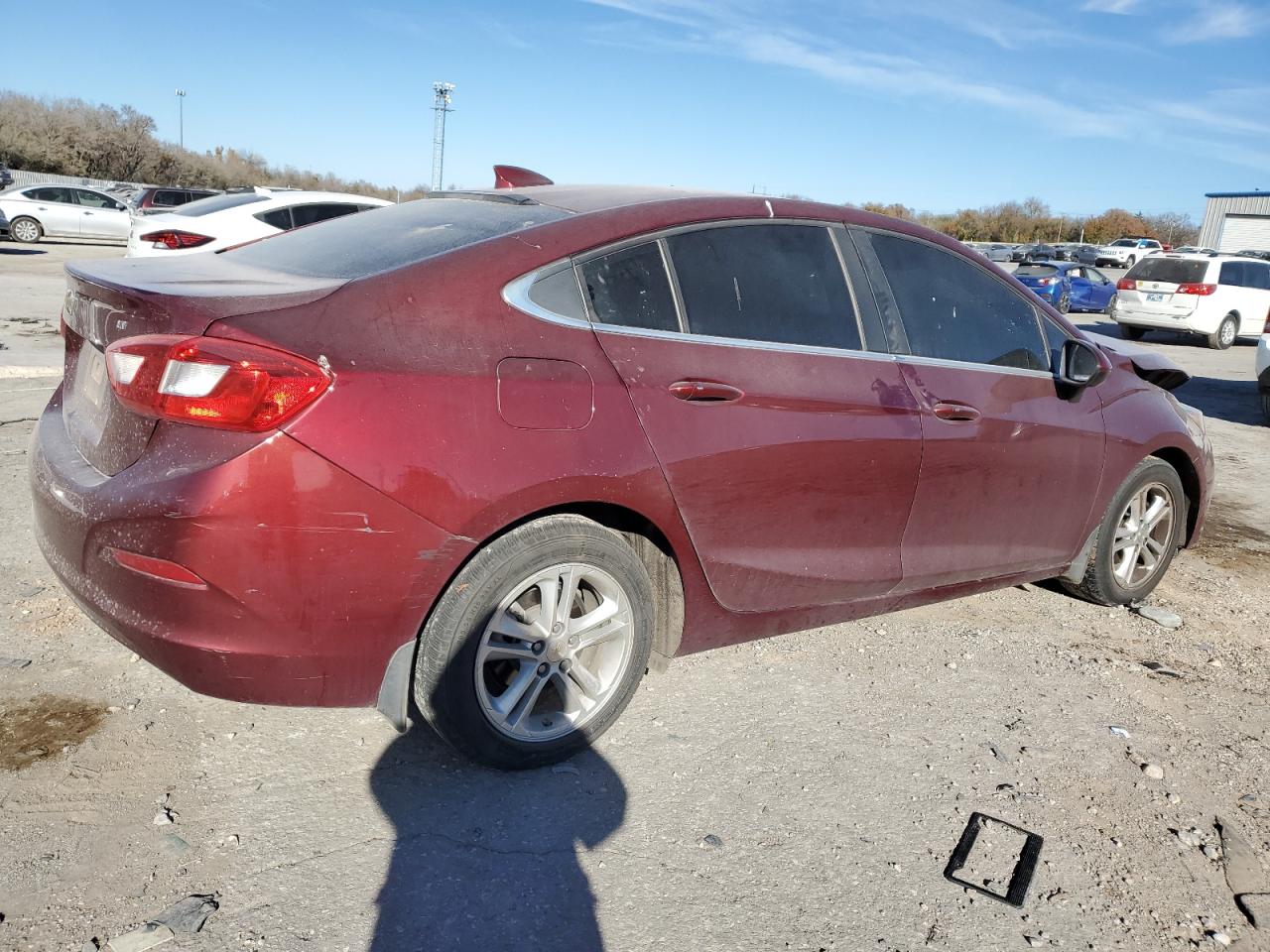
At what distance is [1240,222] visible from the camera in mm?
56625

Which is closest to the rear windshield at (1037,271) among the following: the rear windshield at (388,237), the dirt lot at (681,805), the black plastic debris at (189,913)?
the dirt lot at (681,805)

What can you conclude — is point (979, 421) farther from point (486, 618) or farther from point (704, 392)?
point (486, 618)

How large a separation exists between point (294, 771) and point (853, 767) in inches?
66.7

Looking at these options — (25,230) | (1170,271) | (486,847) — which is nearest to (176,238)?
(486,847)

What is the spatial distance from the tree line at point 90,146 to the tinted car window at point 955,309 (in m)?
50.8

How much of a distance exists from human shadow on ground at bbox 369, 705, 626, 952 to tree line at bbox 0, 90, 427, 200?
5171 cm

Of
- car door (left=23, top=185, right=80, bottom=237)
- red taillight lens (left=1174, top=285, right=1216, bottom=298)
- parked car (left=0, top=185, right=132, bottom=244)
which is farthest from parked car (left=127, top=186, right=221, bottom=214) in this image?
red taillight lens (left=1174, top=285, right=1216, bottom=298)

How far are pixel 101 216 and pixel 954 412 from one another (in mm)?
29664

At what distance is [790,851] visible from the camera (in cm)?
276

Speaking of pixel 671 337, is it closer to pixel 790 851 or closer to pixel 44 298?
pixel 790 851

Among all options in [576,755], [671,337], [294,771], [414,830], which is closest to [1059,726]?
[576,755]

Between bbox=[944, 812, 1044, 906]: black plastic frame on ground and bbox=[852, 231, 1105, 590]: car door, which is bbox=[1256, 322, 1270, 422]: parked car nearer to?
bbox=[852, 231, 1105, 590]: car door

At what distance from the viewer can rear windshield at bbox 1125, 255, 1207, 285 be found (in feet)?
62.5

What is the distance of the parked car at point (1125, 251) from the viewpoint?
46.9 m
